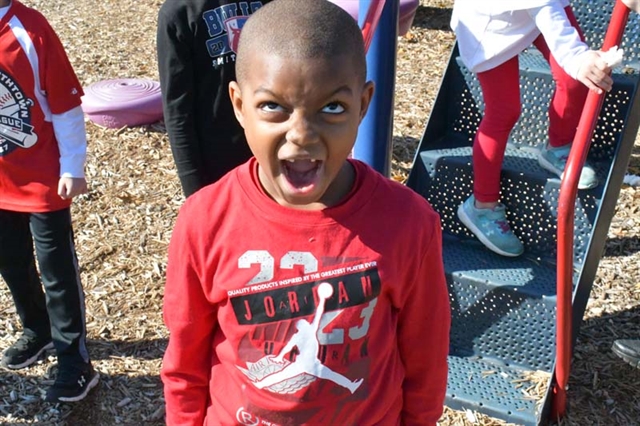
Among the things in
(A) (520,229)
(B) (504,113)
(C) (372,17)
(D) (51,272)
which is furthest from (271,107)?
(A) (520,229)

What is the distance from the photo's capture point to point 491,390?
3.39 meters

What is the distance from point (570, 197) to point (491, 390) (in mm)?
964

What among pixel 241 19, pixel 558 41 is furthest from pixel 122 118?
pixel 558 41

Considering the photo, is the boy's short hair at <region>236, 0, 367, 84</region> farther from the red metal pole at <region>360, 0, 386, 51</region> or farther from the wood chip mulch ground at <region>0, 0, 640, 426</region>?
the wood chip mulch ground at <region>0, 0, 640, 426</region>

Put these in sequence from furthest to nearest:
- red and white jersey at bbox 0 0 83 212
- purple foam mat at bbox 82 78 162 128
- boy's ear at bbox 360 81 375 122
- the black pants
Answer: purple foam mat at bbox 82 78 162 128 → the black pants → red and white jersey at bbox 0 0 83 212 → boy's ear at bbox 360 81 375 122

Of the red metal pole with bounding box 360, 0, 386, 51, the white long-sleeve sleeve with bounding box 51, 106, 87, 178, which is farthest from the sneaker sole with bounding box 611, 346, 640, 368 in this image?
→ the white long-sleeve sleeve with bounding box 51, 106, 87, 178

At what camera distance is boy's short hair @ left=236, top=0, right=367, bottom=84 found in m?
Answer: 1.45

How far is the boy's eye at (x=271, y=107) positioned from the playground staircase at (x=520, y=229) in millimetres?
2164

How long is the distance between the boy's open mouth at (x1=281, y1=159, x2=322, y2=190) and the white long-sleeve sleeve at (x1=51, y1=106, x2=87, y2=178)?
1.71m

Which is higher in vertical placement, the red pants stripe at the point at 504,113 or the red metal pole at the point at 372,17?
the red metal pole at the point at 372,17

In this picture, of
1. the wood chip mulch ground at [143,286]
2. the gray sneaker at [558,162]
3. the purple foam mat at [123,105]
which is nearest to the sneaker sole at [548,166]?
the gray sneaker at [558,162]

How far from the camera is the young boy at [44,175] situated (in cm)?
290

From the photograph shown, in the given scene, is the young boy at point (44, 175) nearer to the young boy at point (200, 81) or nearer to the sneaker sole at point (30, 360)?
the sneaker sole at point (30, 360)

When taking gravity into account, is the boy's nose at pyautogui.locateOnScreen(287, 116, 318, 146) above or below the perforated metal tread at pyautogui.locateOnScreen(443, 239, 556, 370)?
above
